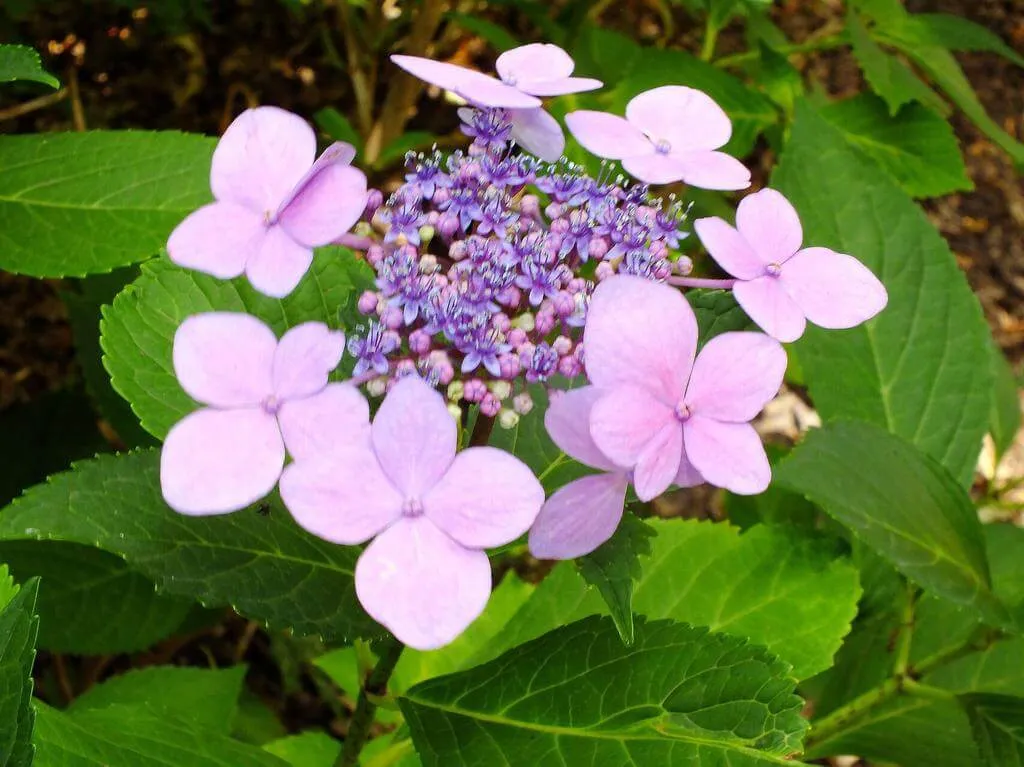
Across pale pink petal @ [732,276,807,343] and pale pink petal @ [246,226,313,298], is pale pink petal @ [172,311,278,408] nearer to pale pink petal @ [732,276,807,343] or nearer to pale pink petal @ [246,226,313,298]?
pale pink petal @ [246,226,313,298]

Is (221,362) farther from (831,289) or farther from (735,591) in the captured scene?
(735,591)

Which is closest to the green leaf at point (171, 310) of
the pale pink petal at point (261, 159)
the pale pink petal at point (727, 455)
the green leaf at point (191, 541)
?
the green leaf at point (191, 541)

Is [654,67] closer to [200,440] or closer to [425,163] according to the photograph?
[425,163]

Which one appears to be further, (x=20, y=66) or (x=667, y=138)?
(x=20, y=66)

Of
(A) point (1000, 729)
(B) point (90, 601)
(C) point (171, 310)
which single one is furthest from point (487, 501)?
(B) point (90, 601)

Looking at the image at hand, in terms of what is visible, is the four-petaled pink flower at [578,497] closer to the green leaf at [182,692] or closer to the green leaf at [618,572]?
the green leaf at [618,572]

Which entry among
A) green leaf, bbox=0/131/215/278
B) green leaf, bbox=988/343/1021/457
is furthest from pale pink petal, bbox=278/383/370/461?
green leaf, bbox=988/343/1021/457

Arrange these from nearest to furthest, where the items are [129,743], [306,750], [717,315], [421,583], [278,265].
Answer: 1. [421,583]
2. [278,265]
3. [717,315]
4. [129,743]
5. [306,750]
